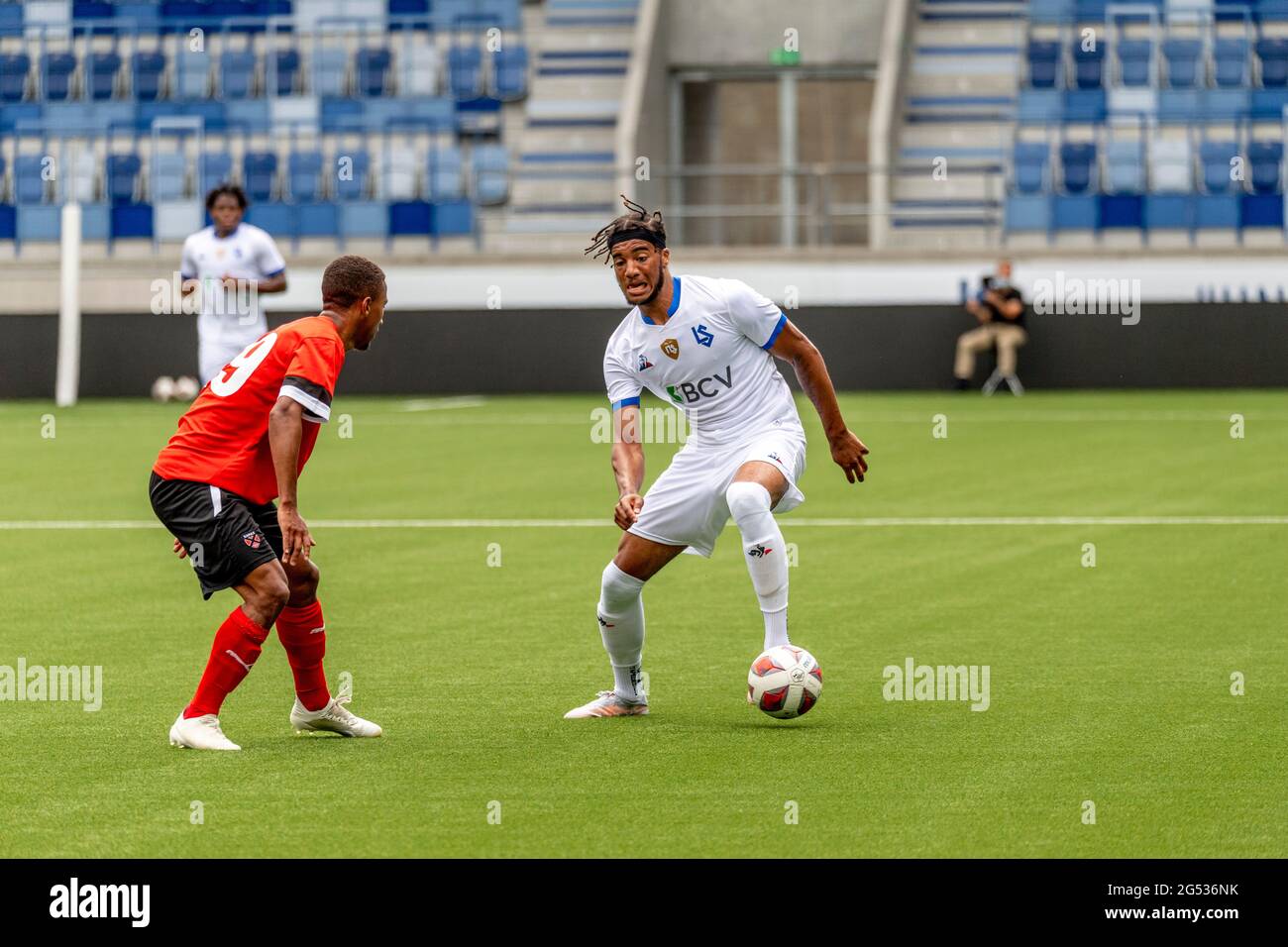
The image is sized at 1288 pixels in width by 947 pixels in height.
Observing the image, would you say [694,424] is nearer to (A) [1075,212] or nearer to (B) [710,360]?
(B) [710,360]

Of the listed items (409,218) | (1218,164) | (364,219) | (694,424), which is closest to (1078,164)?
(1218,164)

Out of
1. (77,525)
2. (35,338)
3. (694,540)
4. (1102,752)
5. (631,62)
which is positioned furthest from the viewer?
(631,62)

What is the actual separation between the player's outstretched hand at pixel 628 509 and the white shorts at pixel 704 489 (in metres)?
0.16

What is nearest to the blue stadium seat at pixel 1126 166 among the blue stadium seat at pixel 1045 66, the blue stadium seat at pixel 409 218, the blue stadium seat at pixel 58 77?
the blue stadium seat at pixel 1045 66

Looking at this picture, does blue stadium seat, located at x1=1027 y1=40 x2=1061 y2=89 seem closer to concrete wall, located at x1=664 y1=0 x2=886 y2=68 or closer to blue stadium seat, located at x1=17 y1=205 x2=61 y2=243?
concrete wall, located at x1=664 y1=0 x2=886 y2=68

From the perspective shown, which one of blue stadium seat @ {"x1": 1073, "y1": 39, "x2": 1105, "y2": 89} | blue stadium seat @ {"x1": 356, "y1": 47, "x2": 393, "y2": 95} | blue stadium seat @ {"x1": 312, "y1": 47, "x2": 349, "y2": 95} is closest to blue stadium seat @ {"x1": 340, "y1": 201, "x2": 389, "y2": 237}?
blue stadium seat @ {"x1": 356, "y1": 47, "x2": 393, "y2": 95}

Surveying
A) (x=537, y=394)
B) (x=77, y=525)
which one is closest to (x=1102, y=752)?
(x=77, y=525)

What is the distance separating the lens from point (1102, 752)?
271 inches

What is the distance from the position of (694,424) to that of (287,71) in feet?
89.5

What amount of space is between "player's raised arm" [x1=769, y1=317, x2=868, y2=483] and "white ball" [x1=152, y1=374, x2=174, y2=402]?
70.7ft

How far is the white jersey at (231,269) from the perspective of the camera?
59.0ft

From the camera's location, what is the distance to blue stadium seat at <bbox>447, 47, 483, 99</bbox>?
34.0m
